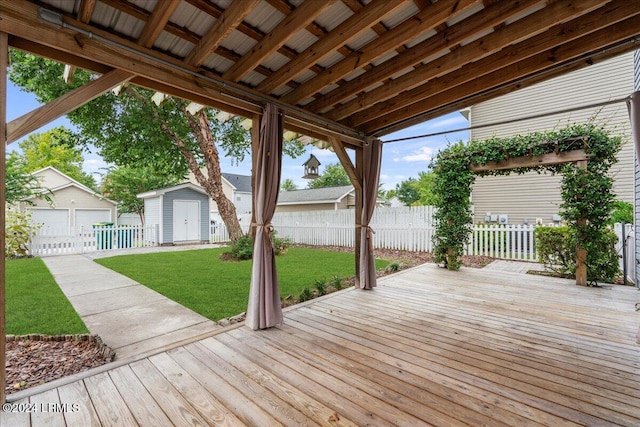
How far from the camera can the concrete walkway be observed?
2.78m

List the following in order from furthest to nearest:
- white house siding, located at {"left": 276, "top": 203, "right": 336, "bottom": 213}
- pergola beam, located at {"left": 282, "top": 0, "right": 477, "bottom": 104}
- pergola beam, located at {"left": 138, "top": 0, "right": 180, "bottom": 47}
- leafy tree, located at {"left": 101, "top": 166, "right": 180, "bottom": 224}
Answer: white house siding, located at {"left": 276, "top": 203, "right": 336, "bottom": 213}, leafy tree, located at {"left": 101, "top": 166, "right": 180, "bottom": 224}, pergola beam, located at {"left": 282, "top": 0, "right": 477, "bottom": 104}, pergola beam, located at {"left": 138, "top": 0, "right": 180, "bottom": 47}

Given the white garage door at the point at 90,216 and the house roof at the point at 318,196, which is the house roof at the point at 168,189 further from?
the white garage door at the point at 90,216

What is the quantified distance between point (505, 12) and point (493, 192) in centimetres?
862

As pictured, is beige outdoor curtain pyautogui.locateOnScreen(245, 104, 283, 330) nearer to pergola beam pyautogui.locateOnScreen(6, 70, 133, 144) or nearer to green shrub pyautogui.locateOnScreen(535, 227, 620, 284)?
pergola beam pyautogui.locateOnScreen(6, 70, 133, 144)

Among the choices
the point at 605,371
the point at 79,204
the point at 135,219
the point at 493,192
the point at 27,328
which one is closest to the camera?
the point at 605,371

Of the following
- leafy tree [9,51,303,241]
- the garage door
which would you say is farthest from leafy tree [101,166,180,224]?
leafy tree [9,51,303,241]

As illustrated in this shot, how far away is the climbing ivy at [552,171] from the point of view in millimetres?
4641

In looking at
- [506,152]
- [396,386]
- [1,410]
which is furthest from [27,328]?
[506,152]

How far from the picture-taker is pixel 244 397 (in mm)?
1879

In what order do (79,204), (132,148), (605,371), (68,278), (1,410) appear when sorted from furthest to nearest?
(79,204), (132,148), (68,278), (605,371), (1,410)

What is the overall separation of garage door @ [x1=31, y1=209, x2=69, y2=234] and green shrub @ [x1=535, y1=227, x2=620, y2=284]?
58.7 ft

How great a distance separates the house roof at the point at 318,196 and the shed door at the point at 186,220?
172 inches


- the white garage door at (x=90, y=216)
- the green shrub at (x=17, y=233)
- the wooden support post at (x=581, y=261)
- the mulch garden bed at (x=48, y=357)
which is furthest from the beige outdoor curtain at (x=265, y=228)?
the white garage door at (x=90, y=216)

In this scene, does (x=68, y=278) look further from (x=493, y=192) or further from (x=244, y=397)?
(x=493, y=192)
